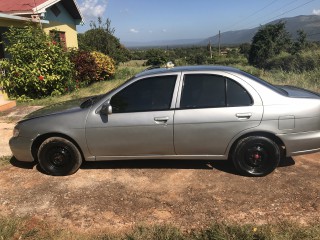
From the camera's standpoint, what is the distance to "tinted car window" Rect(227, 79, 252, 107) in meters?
4.44

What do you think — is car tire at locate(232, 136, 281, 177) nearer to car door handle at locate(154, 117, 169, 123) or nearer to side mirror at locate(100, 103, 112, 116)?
car door handle at locate(154, 117, 169, 123)

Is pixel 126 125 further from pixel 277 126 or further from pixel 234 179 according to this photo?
pixel 277 126

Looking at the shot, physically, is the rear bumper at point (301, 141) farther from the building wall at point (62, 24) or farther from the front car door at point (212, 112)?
Answer: the building wall at point (62, 24)

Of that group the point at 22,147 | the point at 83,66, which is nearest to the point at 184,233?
the point at 22,147

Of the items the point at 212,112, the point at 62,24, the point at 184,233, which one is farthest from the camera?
the point at 62,24

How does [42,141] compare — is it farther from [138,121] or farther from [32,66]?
[32,66]

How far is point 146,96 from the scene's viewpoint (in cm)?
464

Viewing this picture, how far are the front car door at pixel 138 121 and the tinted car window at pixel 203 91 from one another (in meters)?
0.17

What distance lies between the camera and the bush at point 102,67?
15583 mm

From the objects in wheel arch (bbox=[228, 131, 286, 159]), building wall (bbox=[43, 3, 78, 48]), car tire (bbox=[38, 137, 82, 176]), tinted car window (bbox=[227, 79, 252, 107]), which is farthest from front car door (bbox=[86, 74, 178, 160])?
building wall (bbox=[43, 3, 78, 48])

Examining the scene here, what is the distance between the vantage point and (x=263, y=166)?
458 centimetres

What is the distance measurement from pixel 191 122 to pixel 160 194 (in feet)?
3.41

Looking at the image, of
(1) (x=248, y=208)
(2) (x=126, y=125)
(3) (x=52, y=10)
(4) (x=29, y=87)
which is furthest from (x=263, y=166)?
(3) (x=52, y=10)

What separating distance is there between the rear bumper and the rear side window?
27.8 inches
